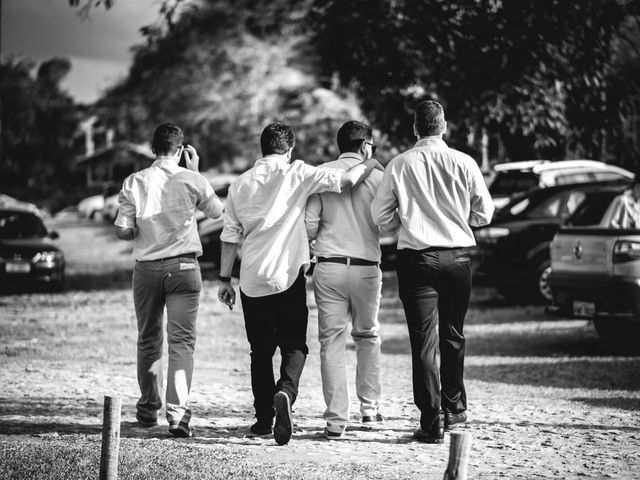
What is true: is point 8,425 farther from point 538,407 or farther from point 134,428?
point 538,407

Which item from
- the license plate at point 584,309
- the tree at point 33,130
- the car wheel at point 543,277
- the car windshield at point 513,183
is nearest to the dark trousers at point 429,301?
the license plate at point 584,309

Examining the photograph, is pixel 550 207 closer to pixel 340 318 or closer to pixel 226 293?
pixel 340 318

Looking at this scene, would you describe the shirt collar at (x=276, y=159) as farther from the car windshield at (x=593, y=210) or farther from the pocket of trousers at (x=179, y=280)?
the car windshield at (x=593, y=210)

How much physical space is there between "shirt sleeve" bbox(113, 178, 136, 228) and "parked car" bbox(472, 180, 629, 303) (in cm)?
846

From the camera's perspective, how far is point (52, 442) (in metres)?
6.47

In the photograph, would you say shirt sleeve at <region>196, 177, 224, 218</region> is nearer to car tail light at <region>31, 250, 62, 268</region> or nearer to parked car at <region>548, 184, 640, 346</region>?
parked car at <region>548, 184, 640, 346</region>

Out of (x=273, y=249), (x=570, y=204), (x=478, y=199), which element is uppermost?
(x=570, y=204)

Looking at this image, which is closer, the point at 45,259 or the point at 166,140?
the point at 166,140

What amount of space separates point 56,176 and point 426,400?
90.4 meters

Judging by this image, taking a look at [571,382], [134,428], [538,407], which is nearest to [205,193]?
[134,428]

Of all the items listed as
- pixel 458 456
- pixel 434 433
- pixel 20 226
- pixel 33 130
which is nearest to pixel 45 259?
pixel 20 226

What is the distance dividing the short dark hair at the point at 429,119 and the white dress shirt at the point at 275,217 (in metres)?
0.65

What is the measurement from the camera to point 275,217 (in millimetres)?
6621

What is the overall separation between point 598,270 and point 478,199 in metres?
4.18
